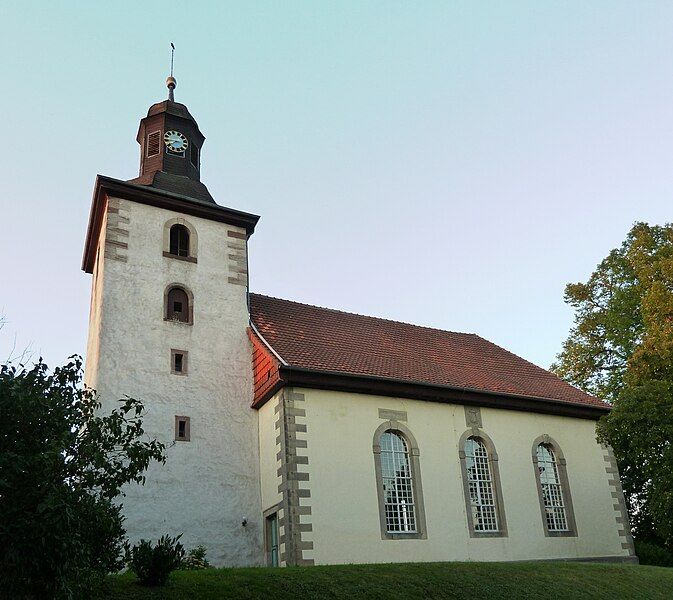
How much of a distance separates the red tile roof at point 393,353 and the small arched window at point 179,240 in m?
2.85

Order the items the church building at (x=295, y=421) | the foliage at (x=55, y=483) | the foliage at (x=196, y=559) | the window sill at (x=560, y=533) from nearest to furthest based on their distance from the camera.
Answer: the foliage at (x=55, y=483) → the foliage at (x=196, y=559) → the church building at (x=295, y=421) → the window sill at (x=560, y=533)

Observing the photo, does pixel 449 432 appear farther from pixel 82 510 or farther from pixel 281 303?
Result: pixel 82 510

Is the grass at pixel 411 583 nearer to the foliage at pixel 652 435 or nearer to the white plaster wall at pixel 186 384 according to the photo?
the foliage at pixel 652 435

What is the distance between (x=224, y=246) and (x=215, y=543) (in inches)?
351

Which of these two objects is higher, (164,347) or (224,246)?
(224,246)

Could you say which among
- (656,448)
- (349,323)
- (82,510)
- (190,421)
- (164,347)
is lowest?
(82,510)

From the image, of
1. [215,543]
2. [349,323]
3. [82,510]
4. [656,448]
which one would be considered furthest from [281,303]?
[82,510]

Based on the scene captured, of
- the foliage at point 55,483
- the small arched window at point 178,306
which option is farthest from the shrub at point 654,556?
the foliage at point 55,483

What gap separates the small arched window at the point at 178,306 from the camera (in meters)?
20.2

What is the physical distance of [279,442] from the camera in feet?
58.0

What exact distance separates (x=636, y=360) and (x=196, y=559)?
16165 mm

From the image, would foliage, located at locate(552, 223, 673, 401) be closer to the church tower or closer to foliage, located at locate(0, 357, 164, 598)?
the church tower

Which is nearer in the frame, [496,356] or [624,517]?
[624,517]

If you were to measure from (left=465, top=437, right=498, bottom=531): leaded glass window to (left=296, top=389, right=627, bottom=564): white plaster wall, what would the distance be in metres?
0.38
